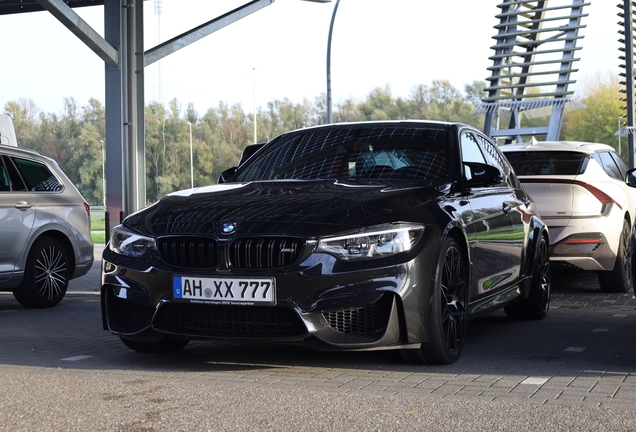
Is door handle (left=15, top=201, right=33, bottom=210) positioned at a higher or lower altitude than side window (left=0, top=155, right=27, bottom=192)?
lower

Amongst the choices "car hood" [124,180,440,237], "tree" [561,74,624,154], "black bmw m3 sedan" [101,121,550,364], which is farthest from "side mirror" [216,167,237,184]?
"tree" [561,74,624,154]

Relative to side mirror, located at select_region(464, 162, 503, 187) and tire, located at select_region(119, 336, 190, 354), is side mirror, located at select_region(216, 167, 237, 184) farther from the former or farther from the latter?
side mirror, located at select_region(464, 162, 503, 187)

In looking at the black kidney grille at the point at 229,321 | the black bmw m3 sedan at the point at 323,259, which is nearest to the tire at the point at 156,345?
the black bmw m3 sedan at the point at 323,259

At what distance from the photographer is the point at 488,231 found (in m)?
6.65

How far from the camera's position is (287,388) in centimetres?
508

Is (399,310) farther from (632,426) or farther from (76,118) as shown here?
(76,118)

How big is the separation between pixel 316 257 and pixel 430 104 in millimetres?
108848

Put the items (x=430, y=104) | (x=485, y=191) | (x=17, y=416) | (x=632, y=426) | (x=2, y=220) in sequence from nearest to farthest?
(x=632, y=426)
(x=17, y=416)
(x=485, y=191)
(x=2, y=220)
(x=430, y=104)

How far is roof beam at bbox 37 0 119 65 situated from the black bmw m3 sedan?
7.54 meters

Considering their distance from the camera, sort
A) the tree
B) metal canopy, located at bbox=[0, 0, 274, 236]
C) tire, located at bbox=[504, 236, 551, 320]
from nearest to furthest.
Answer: tire, located at bbox=[504, 236, 551, 320] → metal canopy, located at bbox=[0, 0, 274, 236] → the tree

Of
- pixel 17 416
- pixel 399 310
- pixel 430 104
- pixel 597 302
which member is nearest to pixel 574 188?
pixel 597 302

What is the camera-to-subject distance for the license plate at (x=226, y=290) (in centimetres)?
526

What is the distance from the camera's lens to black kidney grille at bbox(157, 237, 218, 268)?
5430 mm

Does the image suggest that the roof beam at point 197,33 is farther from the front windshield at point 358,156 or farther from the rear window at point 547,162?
the front windshield at point 358,156
